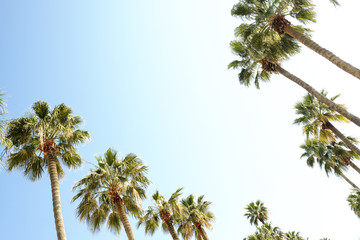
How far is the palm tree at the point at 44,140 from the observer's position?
11.1m

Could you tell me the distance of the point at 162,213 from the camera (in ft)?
57.5

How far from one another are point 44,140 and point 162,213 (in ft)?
34.4

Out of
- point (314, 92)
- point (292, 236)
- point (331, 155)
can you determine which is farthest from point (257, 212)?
point (314, 92)

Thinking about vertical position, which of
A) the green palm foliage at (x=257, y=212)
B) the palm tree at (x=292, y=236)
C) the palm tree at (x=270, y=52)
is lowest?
the palm tree at (x=292, y=236)

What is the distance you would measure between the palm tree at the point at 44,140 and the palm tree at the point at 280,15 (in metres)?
12.8

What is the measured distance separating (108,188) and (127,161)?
2110 millimetres

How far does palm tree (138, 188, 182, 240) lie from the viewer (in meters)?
17.4

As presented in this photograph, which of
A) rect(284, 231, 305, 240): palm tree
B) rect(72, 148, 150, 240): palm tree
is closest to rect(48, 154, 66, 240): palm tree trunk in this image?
rect(72, 148, 150, 240): palm tree

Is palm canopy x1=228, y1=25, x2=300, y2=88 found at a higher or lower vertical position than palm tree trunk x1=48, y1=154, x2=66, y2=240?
higher

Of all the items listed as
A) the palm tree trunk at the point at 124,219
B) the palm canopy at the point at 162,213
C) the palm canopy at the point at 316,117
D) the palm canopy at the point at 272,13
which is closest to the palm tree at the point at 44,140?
the palm tree trunk at the point at 124,219

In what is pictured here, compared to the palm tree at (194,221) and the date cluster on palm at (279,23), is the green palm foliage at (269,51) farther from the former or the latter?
the palm tree at (194,221)

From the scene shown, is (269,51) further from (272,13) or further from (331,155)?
(331,155)

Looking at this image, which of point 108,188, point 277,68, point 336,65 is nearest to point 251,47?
point 277,68

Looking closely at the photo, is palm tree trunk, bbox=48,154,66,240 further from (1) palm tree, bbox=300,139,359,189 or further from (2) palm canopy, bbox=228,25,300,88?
(1) palm tree, bbox=300,139,359,189
